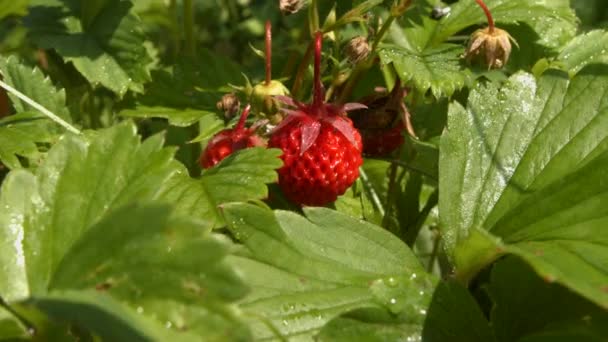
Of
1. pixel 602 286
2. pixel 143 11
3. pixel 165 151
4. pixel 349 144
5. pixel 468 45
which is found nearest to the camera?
pixel 602 286

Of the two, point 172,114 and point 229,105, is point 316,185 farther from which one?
point 172,114

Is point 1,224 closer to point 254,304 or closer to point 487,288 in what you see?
point 254,304

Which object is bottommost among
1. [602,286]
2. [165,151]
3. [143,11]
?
[143,11]

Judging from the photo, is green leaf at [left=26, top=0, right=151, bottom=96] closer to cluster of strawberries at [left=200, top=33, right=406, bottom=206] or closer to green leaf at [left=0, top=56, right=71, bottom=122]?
green leaf at [left=0, top=56, right=71, bottom=122]

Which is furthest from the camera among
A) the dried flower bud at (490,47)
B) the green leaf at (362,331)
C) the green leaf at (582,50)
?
the green leaf at (582,50)

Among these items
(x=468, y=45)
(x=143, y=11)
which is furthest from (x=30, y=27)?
(x=468, y=45)

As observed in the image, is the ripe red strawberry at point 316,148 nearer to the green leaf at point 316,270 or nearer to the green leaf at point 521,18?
the green leaf at point 316,270

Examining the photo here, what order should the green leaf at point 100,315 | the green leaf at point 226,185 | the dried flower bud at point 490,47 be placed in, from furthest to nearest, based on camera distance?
the dried flower bud at point 490,47 < the green leaf at point 226,185 < the green leaf at point 100,315

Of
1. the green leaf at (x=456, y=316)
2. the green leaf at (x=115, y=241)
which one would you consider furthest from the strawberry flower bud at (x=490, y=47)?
the green leaf at (x=115, y=241)
